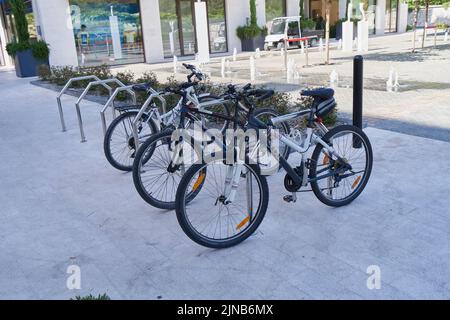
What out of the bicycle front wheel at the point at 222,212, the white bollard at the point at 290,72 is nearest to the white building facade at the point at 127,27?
the white bollard at the point at 290,72

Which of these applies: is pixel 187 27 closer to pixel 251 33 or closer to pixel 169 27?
pixel 169 27

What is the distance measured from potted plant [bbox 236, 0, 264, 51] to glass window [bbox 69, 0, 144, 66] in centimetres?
595

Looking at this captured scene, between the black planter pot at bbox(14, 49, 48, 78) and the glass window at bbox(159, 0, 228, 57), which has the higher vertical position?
the glass window at bbox(159, 0, 228, 57)

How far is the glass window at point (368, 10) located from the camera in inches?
1171

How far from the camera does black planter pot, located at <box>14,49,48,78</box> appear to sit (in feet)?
53.4

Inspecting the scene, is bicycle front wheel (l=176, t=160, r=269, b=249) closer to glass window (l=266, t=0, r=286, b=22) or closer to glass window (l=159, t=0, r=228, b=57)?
glass window (l=159, t=0, r=228, b=57)

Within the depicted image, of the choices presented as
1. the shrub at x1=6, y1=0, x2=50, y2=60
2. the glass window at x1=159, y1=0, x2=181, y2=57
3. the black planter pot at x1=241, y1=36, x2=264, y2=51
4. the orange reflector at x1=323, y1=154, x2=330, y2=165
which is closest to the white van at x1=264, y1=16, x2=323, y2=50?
the black planter pot at x1=241, y1=36, x2=264, y2=51

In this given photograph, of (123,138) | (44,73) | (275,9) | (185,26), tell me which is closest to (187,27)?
(185,26)

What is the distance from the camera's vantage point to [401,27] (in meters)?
34.0

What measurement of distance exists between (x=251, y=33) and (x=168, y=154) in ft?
69.1

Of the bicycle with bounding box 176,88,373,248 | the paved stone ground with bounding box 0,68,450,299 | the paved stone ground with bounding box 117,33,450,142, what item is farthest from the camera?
the paved stone ground with bounding box 117,33,450,142

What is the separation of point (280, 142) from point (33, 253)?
2192mm

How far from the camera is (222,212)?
3.90m
